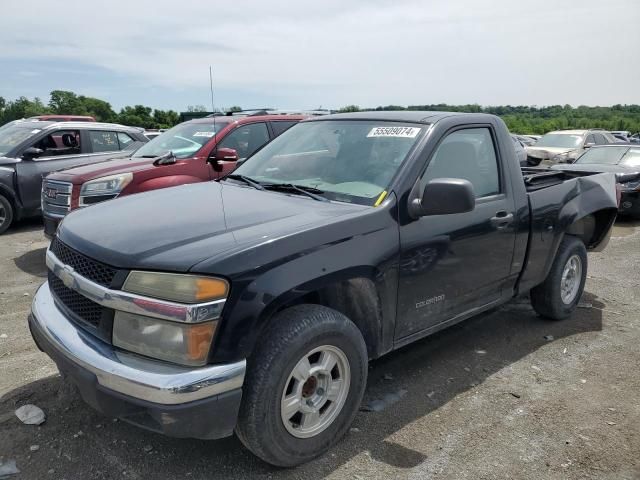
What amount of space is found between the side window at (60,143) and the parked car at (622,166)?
8.39 m

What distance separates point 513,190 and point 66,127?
787 cm

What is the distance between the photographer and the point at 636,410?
3473 millimetres

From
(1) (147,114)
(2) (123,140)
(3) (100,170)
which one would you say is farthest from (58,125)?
(1) (147,114)

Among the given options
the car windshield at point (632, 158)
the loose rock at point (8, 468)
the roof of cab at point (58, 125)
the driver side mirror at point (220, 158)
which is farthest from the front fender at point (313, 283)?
the car windshield at point (632, 158)

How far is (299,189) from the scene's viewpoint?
345cm

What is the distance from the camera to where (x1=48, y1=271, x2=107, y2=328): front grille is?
2641 mm

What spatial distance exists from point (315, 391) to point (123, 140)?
27.1 feet

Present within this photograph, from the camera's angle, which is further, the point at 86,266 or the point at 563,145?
the point at 563,145

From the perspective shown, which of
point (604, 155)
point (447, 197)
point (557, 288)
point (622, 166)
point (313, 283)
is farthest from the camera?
point (604, 155)

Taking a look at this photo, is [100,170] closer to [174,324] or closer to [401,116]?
[401,116]

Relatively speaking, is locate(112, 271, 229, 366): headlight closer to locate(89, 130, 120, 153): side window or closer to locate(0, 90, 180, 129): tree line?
locate(89, 130, 120, 153): side window

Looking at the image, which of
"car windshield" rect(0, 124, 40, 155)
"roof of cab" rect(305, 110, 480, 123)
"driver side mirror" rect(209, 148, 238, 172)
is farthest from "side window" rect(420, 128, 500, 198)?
"car windshield" rect(0, 124, 40, 155)

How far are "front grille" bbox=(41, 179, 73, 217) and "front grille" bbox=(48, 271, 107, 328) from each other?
12.0 ft

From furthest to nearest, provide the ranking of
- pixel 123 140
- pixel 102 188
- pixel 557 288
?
pixel 123 140 < pixel 102 188 < pixel 557 288
